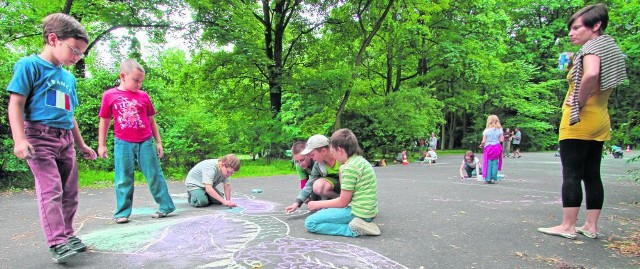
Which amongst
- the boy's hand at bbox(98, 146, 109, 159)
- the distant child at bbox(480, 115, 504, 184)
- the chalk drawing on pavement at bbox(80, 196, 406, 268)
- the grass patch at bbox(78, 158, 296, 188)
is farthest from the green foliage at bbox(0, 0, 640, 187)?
the boy's hand at bbox(98, 146, 109, 159)

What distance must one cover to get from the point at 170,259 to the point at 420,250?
1825mm

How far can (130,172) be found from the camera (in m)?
3.68

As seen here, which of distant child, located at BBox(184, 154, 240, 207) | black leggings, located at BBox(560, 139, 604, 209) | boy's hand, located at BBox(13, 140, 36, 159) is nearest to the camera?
boy's hand, located at BBox(13, 140, 36, 159)

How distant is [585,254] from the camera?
106 inches

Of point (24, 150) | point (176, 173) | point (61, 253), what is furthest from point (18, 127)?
point (176, 173)

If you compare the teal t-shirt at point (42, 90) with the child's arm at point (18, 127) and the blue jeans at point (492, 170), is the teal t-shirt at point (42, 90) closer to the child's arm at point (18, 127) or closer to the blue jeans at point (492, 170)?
the child's arm at point (18, 127)

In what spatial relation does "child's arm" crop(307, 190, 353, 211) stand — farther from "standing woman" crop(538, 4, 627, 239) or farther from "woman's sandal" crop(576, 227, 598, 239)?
"woman's sandal" crop(576, 227, 598, 239)

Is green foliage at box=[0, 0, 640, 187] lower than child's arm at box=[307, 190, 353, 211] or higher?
higher

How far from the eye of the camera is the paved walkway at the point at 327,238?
2556 mm

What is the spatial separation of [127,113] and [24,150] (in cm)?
147

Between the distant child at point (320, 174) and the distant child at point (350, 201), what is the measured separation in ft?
1.15

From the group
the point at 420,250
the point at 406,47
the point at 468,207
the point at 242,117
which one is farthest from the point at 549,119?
the point at 420,250

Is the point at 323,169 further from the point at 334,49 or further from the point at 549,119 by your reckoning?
the point at 549,119

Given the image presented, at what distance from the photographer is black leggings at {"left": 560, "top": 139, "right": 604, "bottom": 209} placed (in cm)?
301
